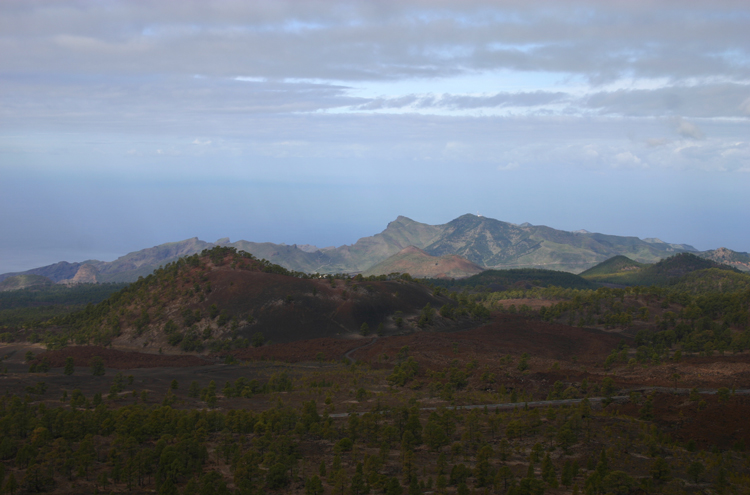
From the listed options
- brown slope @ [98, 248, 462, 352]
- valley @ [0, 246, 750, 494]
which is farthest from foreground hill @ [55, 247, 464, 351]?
valley @ [0, 246, 750, 494]

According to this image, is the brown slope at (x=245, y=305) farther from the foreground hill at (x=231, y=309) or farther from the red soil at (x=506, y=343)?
the red soil at (x=506, y=343)

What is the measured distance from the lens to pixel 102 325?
120 meters

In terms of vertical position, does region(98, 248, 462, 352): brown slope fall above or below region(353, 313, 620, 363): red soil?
above

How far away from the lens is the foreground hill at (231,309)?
4424 inches

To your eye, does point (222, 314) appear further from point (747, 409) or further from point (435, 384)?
point (747, 409)

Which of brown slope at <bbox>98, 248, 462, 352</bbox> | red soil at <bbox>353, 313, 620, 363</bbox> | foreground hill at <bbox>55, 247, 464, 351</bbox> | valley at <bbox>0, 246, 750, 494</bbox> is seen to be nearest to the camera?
valley at <bbox>0, 246, 750, 494</bbox>

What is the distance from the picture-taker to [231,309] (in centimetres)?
11819

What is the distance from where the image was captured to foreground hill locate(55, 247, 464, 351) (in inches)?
4424

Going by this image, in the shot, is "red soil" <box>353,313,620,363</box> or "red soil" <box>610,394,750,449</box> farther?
"red soil" <box>353,313,620,363</box>

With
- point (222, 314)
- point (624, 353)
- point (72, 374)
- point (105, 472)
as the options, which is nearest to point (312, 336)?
point (222, 314)

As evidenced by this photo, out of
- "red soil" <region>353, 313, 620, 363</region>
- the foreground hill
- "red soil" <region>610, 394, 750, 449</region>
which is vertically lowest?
"red soil" <region>353, 313, 620, 363</region>

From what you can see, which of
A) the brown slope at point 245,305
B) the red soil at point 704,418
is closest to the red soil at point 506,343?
the brown slope at point 245,305

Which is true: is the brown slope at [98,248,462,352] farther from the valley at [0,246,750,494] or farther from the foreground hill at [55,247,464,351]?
the valley at [0,246,750,494]

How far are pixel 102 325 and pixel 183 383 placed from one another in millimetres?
60790
